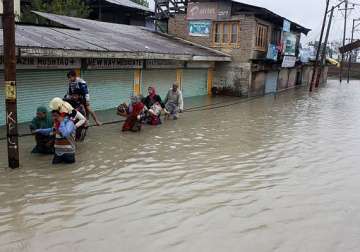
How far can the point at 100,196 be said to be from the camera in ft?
19.6

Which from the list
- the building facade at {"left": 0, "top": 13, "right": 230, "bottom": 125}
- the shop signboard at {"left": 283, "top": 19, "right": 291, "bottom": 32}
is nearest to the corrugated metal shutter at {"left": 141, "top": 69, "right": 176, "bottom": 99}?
the building facade at {"left": 0, "top": 13, "right": 230, "bottom": 125}

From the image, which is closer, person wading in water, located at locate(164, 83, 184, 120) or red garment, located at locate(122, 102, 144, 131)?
red garment, located at locate(122, 102, 144, 131)

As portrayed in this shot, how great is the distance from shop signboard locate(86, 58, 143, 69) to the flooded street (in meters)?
3.96

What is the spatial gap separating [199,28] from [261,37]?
3.64 meters

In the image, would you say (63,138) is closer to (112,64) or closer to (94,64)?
(94,64)

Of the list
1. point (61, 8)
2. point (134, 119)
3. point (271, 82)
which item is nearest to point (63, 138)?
point (134, 119)

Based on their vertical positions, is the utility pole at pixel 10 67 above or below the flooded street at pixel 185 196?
above

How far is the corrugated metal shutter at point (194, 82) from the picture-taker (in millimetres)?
20891

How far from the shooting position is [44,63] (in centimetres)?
1191

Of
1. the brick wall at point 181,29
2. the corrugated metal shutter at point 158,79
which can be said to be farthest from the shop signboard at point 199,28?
the corrugated metal shutter at point 158,79

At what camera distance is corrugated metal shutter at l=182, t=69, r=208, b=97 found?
68.5 ft

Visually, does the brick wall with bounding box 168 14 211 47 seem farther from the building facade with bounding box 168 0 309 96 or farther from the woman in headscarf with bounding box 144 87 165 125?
the woman in headscarf with bounding box 144 87 165 125

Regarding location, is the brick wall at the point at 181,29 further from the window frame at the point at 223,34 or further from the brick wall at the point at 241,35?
the window frame at the point at 223,34

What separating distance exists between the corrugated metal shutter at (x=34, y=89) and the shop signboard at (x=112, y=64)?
3.97 feet
